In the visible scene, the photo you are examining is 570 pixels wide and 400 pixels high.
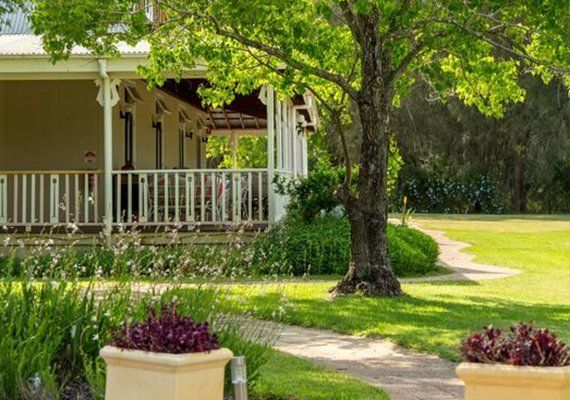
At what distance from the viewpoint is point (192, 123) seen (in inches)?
1145

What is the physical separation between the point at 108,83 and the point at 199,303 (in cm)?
1146

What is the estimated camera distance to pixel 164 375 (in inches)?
204

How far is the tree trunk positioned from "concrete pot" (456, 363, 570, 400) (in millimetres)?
9436

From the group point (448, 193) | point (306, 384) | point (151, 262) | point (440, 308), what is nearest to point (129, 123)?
point (440, 308)

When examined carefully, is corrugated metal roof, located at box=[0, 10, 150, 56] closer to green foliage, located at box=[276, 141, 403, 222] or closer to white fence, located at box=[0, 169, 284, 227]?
white fence, located at box=[0, 169, 284, 227]

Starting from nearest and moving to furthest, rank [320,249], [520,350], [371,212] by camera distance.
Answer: [520,350]
[371,212]
[320,249]

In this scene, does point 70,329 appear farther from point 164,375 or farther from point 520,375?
point 520,375

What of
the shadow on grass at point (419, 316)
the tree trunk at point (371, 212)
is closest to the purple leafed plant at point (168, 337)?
the shadow on grass at point (419, 316)

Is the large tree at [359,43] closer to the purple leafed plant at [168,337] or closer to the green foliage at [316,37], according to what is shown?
the green foliage at [316,37]

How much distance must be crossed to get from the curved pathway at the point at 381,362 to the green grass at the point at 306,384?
246 millimetres

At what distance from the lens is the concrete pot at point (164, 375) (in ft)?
16.9

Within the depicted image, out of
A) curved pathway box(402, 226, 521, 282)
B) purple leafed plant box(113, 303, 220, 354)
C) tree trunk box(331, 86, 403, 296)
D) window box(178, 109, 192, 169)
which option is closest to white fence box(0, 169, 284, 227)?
Answer: curved pathway box(402, 226, 521, 282)

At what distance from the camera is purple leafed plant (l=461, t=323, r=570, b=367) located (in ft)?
16.7

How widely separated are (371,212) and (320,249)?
3904 millimetres
